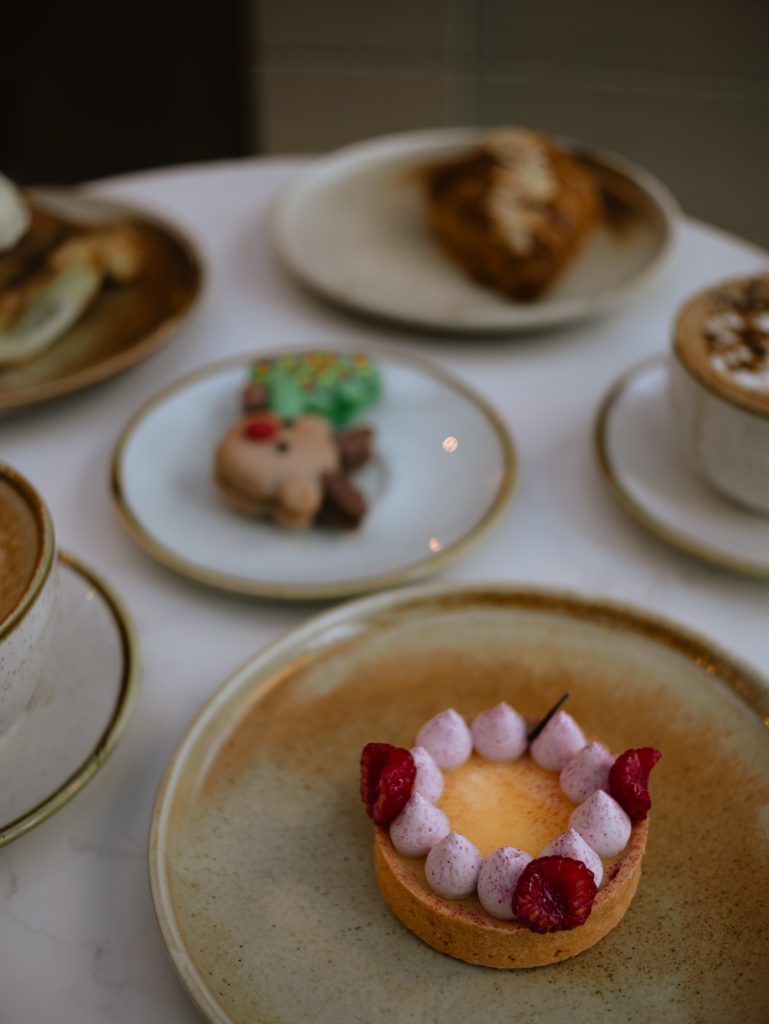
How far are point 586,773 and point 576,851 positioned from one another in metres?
0.07

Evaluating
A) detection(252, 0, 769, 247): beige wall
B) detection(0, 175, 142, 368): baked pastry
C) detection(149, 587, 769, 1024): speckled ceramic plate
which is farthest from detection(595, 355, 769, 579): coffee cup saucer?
detection(252, 0, 769, 247): beige wall

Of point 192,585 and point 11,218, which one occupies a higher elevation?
point 11,218

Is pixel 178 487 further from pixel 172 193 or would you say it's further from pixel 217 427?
pixel 172 193

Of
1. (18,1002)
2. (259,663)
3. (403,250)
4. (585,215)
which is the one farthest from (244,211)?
(18,1002)

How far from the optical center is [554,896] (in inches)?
22.8

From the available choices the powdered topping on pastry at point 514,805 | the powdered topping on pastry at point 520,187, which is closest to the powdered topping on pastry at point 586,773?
the powdered topping on pastry at point 514,805

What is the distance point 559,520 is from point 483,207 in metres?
0.53

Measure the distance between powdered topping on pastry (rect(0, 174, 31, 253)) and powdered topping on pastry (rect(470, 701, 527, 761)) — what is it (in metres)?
0.80

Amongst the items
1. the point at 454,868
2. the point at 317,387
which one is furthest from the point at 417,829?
the point at 317,387

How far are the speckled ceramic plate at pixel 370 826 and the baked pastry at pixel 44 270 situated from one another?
57 cm

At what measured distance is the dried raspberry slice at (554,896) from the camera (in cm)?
57

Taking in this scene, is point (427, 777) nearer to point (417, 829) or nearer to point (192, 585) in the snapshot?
point (417, 829)

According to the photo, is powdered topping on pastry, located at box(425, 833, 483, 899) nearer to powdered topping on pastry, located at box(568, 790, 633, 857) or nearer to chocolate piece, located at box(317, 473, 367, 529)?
powdered topping on pastry, located at box(568, 790, 633, 857)

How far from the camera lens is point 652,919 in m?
0.62
